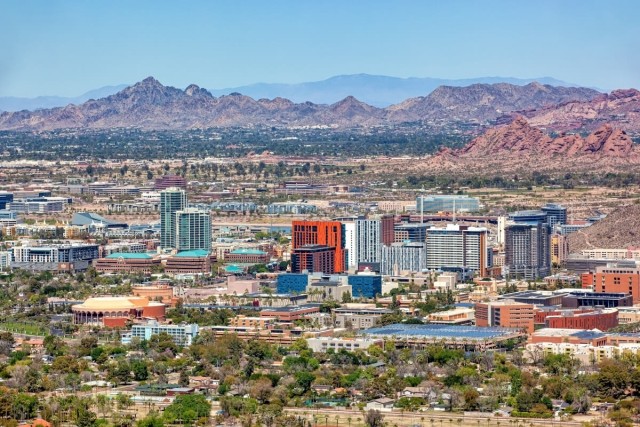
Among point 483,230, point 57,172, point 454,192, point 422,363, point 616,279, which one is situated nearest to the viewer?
point 422,363

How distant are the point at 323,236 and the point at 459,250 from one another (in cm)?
492

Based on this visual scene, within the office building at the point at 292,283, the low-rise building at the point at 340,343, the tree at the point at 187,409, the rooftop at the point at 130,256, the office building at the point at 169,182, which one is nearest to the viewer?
the tree at the point at 187,409

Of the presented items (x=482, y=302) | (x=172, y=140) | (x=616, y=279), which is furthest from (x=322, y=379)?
(x=172, y=140)

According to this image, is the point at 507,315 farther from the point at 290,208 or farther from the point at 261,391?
the point at 290,208

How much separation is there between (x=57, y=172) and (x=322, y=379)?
80131mm

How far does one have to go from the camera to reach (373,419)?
137 feet

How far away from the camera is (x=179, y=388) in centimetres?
4675

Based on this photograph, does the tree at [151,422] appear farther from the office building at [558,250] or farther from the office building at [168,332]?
the office building at [558,250]

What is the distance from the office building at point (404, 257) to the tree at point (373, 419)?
3115 centimetres

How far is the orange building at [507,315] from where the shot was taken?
190ft

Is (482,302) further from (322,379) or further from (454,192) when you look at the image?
(454,192)

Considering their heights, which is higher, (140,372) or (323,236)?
(323,236)

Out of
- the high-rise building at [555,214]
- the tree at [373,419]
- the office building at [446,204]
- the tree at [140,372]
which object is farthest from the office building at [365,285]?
the tree at [373,419]

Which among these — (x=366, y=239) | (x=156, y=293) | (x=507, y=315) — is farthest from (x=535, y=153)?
(x=507, y=315)
